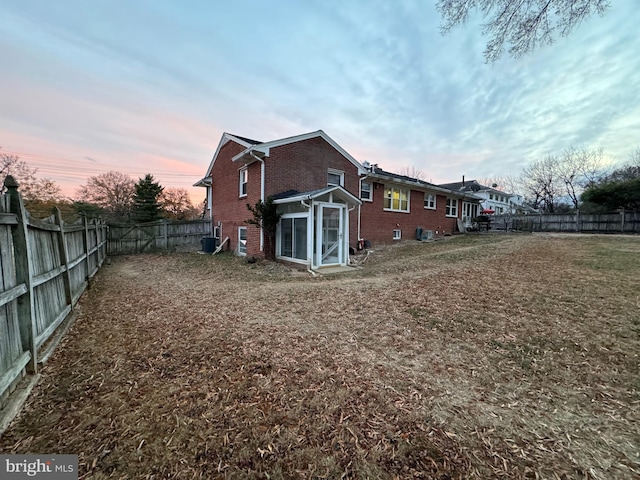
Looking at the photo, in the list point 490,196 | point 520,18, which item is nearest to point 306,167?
point 520,18

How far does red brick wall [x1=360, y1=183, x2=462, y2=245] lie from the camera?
594 inches

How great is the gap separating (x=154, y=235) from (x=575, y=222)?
2947 centimetres

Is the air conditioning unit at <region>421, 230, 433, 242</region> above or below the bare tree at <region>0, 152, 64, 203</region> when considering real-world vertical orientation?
below

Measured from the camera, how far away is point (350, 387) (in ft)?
9.59

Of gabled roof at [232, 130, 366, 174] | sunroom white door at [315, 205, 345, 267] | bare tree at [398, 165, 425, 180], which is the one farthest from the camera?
bare tree at [398, 165, 425, 180]

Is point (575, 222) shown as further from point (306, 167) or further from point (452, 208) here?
point (306, 167)

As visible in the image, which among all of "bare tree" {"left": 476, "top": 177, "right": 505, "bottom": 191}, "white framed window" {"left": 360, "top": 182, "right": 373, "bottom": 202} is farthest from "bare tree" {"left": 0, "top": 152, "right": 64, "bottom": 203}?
"bare tree" {"left": 476, "top": 177, "right": 505, "bottom": 191}

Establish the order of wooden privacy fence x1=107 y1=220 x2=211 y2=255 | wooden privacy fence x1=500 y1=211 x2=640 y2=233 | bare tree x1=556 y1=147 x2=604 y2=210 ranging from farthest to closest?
bare tree x1=556 y1=147 x2=604 y2=210, wooden privacy fence x1=500 y1=211 x2=640 y2=233, wooden privacy fence x1=107 y1=220 x2=211 y2=255

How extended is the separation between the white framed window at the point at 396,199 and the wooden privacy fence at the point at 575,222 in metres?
12.5

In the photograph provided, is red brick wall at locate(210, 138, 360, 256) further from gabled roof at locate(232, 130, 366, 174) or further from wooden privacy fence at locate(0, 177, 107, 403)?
wooden privacy fence at locate(0, 177, 107, 403)

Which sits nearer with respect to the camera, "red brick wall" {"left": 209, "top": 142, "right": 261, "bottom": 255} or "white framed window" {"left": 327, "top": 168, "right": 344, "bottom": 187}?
"red brick wall" {"left": 209, "top": 142, "right": 261, "bottom": 255}

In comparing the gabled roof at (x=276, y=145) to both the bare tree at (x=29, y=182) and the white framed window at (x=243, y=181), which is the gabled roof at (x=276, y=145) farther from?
the bare tree at (x=29, y=182)

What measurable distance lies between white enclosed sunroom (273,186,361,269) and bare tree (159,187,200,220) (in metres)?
28.0

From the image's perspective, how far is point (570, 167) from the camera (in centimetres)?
3131
